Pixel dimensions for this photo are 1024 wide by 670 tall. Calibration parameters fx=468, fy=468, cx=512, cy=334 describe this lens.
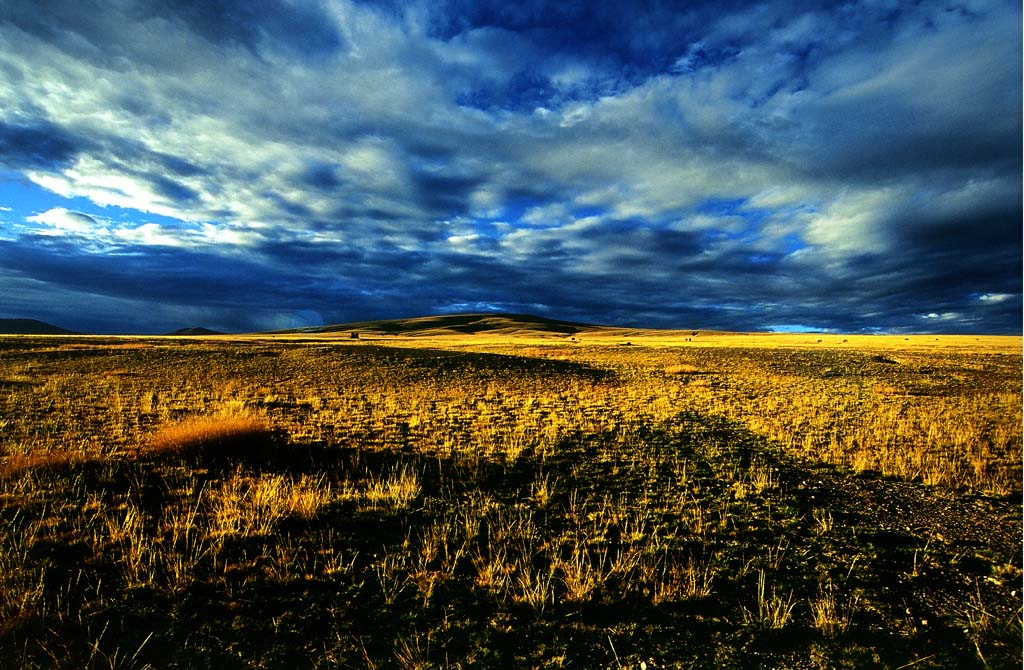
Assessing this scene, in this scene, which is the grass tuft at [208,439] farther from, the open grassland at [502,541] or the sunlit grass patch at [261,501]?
the sunlit grass patch at [261,501]

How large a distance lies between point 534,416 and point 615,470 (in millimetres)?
6629

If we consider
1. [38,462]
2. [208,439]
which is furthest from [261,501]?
[38,462]

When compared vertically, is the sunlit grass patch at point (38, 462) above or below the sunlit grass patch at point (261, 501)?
above

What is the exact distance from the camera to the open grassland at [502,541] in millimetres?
4449

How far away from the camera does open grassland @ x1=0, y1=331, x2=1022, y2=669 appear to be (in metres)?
4.45

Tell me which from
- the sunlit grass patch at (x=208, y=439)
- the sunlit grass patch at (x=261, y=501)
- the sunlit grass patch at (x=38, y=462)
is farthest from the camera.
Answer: the sunlit grass patch at (x=208, y=439)

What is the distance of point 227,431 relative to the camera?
416 inches

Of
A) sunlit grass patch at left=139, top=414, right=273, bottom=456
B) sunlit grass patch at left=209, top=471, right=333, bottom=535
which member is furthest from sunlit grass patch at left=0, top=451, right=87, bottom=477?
sunlit grass patch at left=209, top=471, right=333, bottom=535

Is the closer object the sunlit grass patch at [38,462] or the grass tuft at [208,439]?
the sunlit grass patch at [38,462]

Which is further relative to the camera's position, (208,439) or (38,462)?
(208,439)

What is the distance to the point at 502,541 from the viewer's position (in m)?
6.53

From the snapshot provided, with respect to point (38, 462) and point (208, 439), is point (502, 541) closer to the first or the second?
point (208, 439)

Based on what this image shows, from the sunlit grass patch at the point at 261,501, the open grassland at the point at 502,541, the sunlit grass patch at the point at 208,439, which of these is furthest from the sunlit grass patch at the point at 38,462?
the sunlit grass patch at the point at 261,501

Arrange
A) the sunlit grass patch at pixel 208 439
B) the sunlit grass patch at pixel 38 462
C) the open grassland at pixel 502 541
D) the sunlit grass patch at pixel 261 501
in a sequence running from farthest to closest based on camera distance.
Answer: the sunlit grass patch at pixel 208 439 → the sunlit grass patch at pixel 38 462 → the sunlit grass patch at pixel 261 501 → the open grassland at pixel 502 541
